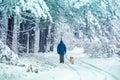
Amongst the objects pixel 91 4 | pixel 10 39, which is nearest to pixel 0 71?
pixel 10 39

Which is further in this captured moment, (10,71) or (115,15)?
(115,15)

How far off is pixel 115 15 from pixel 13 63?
13.9 metres

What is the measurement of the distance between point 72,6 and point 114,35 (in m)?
8.69

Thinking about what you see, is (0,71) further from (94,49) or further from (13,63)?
(94,49)

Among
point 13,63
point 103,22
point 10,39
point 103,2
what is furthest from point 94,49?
point 13,63

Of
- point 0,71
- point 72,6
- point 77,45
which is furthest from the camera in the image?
point 77,45

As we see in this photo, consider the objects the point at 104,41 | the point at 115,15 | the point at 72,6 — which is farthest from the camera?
the point at 104,41

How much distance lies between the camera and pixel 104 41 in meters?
33.2

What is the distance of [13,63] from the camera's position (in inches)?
782

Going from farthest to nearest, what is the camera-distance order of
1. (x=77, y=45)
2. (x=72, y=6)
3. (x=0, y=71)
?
1. (x=77, y=45)
2. (x=72, y=6)
3. (x=0, y=71)

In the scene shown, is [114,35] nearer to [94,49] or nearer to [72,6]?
[94,49]

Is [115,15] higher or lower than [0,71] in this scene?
higher

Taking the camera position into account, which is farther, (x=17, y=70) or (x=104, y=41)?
(x=104, y=41)

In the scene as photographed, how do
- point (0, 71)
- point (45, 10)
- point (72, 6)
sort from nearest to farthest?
point (0, 71)
point (45, 10)
point (72, 6)
